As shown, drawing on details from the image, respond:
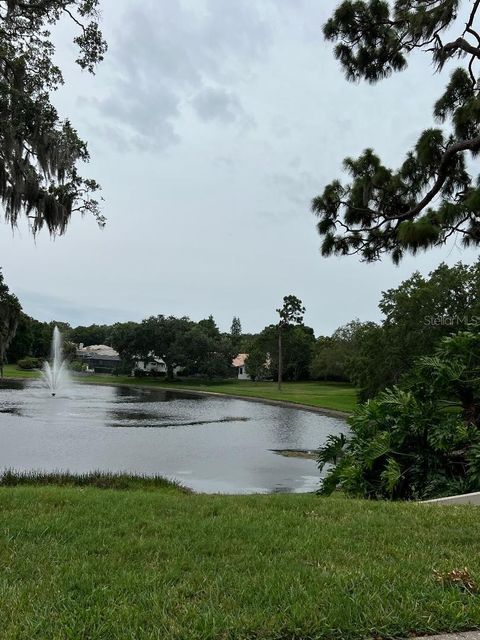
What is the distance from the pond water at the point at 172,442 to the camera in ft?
44.9

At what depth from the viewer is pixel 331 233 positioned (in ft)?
28.3

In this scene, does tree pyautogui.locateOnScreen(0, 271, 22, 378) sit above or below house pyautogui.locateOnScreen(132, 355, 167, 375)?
above

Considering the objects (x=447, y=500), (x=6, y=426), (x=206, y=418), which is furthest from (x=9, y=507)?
(x=206, y=418)

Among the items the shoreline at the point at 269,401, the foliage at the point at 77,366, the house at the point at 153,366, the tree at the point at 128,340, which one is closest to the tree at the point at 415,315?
the shoreline at the point at 269,401

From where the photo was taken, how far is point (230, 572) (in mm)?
3133

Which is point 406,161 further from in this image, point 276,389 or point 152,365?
point 152,365

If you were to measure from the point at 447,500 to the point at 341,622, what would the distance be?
3995 millimetres

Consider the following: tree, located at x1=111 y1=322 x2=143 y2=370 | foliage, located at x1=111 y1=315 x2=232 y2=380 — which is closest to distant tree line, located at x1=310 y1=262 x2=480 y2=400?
foliage, located at x1=111 y1=315 x2=232 y2=380

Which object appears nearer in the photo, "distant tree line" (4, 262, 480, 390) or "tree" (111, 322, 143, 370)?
"distant tree line" (4, 262, 480, 390)

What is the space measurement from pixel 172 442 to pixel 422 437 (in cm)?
1295

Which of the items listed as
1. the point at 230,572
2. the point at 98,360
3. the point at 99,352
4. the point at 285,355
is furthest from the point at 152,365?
the point at 230,572

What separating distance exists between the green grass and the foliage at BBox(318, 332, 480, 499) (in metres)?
2.41

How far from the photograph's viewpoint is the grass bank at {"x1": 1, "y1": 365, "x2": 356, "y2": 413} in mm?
43000

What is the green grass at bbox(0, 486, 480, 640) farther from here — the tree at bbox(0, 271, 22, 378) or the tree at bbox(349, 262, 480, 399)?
the tree at bbox(349, 262, 480, 399)
